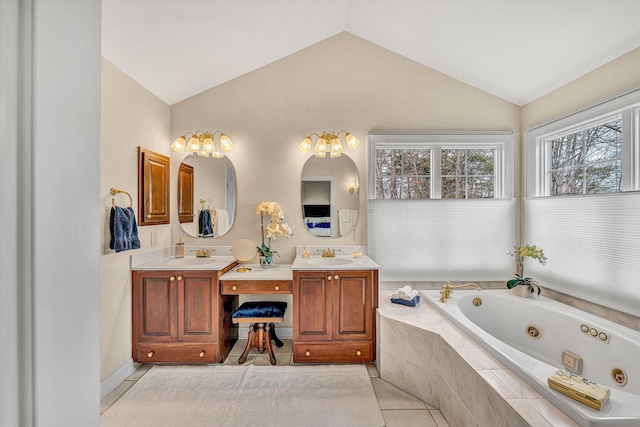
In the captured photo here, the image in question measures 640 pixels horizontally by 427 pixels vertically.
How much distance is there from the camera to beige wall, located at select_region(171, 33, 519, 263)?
10.3ft

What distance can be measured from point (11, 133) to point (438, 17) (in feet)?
9.25

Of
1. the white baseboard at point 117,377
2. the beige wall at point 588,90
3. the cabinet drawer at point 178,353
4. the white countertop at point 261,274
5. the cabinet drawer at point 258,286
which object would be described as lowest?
the white baseboard at point 117,377

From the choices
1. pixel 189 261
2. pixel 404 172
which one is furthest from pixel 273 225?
pixel 404 172

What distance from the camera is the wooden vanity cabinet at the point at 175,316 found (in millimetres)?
2553

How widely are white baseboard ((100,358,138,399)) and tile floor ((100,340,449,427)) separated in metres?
0.03

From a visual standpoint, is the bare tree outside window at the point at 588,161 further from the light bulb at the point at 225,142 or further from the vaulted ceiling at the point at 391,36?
the light bulb at the point at 225,142

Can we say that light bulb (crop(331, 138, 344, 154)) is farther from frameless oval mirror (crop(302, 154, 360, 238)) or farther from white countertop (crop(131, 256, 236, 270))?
white countertop (crop(131, 256, 236, 270))

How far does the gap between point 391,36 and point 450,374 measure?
282 cm

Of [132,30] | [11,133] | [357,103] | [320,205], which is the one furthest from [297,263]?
[11,133]

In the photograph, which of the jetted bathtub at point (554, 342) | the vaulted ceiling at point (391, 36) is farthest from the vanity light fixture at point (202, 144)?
the jetted bathtub at point (554, 342)

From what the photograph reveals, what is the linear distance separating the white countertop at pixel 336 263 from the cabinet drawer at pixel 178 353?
986 mm

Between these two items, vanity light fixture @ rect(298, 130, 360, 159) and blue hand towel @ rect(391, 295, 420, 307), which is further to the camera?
vanity light fixture @ rect(298, 130, 360, 159)

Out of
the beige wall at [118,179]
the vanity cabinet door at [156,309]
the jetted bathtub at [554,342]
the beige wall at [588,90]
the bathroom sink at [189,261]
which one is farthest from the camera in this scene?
the bathroom sink at [189,261]

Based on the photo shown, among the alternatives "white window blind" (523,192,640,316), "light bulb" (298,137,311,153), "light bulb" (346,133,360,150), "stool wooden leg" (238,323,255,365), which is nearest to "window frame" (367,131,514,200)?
"light bulb" (346,133,360,150)
